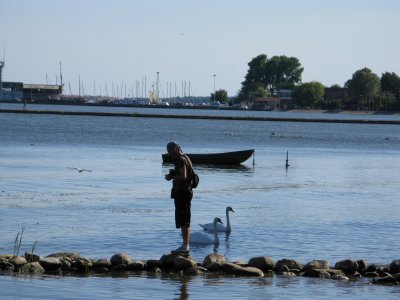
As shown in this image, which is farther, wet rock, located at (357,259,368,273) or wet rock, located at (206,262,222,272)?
wet rock, located at (357,259,368,273)

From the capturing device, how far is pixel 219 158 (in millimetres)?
54188

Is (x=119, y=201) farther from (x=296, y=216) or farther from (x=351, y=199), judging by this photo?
(x=351, y=199)

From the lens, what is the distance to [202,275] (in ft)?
54.9

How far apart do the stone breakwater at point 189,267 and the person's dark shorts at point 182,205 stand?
777 mm

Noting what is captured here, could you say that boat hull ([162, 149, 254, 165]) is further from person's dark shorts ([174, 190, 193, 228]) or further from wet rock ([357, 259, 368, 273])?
wet rock ([357, 259, 368, 273])

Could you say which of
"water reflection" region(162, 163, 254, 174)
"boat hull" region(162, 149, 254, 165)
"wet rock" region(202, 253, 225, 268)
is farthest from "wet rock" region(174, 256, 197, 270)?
"boat hull" region(162, 149, 254, 165)

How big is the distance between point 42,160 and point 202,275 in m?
37.5

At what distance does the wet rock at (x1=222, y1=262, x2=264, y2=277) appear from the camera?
16.9 meters

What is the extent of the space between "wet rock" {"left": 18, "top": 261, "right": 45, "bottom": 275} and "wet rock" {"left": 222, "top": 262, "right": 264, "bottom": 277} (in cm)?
316

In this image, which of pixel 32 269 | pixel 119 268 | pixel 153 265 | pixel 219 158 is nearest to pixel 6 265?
pixel 32 269

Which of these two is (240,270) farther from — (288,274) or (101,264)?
(101,264)

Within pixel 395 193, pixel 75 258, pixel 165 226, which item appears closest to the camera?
pixel 75 258

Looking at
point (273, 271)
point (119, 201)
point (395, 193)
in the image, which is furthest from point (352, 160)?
point (273, 271)

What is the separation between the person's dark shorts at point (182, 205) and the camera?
58.4 feet
